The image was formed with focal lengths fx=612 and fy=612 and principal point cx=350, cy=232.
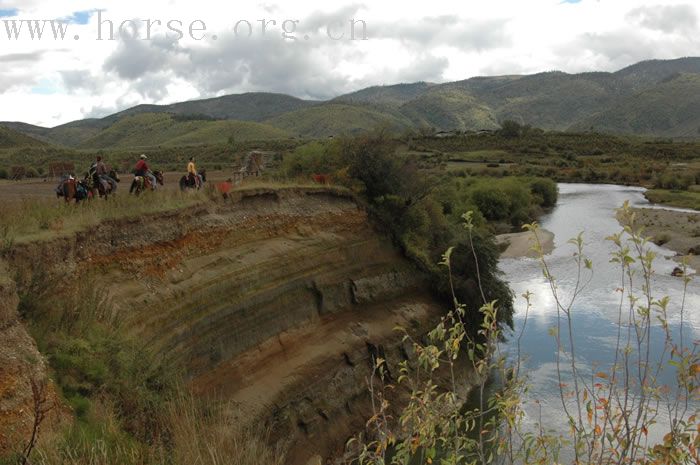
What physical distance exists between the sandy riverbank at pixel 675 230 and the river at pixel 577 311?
139 centimetres

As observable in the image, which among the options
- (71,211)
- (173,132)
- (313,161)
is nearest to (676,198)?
(313,161)

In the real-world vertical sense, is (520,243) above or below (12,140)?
below

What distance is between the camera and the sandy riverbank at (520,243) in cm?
4469

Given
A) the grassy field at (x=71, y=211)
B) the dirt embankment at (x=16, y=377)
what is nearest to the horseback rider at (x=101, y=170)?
the grassy field at (x=71, y=211)

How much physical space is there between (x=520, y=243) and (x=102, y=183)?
117ft

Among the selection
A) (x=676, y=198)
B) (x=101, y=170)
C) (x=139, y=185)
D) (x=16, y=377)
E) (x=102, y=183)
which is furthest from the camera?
(x=676, y=198)

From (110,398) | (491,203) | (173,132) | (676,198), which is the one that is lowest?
(110,398)

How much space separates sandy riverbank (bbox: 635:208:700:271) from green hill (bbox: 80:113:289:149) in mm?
90216

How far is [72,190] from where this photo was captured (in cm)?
1773

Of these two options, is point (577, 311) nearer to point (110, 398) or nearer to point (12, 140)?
point (110, 398)

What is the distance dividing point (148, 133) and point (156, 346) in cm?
15411

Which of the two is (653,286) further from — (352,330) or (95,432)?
(95,432)

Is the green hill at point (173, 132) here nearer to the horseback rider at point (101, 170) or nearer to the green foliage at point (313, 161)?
the green foliage at point (313, 161)

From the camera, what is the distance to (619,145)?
130750 millimetres
